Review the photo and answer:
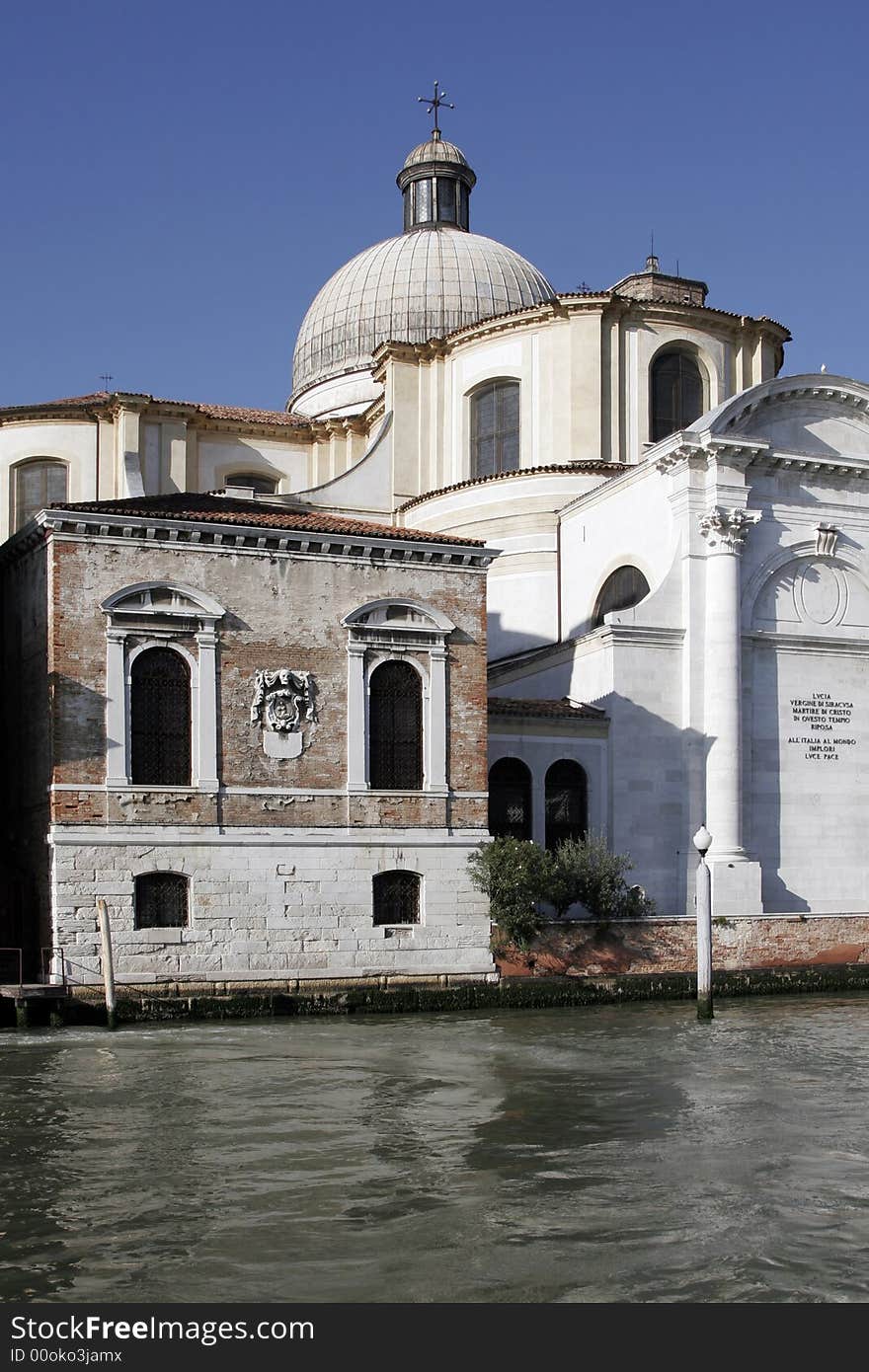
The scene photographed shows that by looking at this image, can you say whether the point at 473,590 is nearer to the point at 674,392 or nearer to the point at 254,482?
the point at 674,392

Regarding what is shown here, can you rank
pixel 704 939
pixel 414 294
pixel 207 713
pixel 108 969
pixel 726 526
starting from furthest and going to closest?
pixel 414 294
pixel 726 526
pixel 207 713
pixel 704 939
pixel 108 969

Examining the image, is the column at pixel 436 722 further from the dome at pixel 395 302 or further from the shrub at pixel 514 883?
the dome at pixel 395 302

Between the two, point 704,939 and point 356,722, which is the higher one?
point 356,722

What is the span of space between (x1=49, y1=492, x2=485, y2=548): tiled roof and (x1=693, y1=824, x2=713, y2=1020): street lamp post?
550 centimetres

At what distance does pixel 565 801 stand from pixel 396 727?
4861 mm

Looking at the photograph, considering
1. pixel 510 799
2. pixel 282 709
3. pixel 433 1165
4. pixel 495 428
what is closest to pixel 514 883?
pixel 282 709

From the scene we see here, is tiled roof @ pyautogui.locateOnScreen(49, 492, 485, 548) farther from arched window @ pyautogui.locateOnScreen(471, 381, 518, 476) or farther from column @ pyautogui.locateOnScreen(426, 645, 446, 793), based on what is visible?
arched window @ pyautogui.locateOnScreen(471, 381, 518, 476)

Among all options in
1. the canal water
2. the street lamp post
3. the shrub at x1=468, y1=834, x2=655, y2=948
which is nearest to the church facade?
the shrub at x1=468, y1=834, x2=655, y2=948

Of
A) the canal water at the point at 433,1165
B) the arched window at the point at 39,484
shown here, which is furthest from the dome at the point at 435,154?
the canal water at the point at 433,1165

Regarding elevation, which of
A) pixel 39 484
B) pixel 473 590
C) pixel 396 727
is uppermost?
pixel 39 484

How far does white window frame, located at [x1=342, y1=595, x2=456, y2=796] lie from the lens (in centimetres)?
2220

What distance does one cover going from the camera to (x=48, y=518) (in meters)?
20.6

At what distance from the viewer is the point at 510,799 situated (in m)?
25.9
